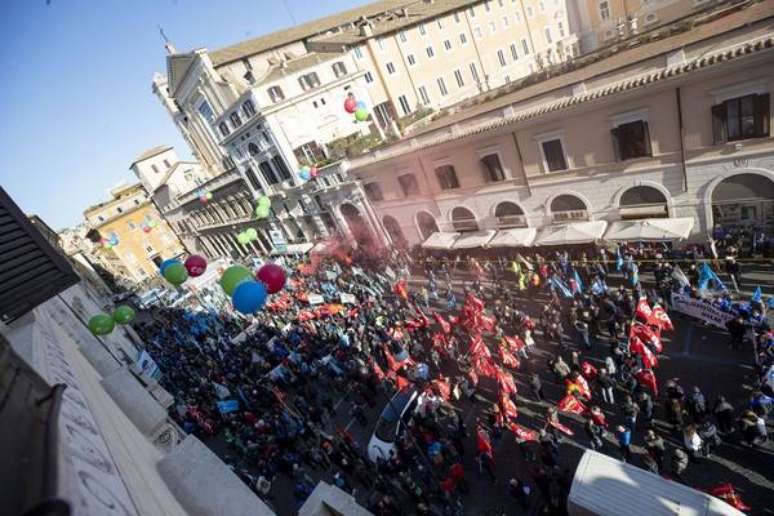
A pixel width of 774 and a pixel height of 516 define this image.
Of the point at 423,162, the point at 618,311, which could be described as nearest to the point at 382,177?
the point at 423,162

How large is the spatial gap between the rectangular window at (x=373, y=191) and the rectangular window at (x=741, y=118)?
62.0ft

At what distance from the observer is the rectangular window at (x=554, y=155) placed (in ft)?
62.3

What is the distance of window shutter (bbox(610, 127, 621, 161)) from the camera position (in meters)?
17.0

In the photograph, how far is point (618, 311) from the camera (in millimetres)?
14484

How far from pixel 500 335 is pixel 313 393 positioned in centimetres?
816

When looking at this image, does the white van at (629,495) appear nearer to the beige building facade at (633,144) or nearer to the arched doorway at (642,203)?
the beige building facade at (633,144)

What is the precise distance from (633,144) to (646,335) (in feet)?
28.0

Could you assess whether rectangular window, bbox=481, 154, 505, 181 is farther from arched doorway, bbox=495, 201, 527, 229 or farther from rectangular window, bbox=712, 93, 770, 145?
rectangular window, bbox=712, 93, 770, 145

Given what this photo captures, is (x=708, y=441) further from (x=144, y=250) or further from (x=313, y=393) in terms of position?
(x=144, y=250)

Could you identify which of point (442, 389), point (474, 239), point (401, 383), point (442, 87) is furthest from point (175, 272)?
point (442, 87)

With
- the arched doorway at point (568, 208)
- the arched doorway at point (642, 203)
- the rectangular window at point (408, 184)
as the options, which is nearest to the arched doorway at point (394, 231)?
the rectangular window at point (408, 184)

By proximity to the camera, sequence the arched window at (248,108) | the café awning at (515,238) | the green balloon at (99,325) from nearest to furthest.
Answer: the green balloon at (99,325) < the café awning at (515,238) < the arched window at (248,108)

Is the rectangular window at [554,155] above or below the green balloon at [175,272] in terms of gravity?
below

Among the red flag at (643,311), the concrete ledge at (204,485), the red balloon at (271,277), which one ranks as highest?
the concrete ledge at (204,485)
